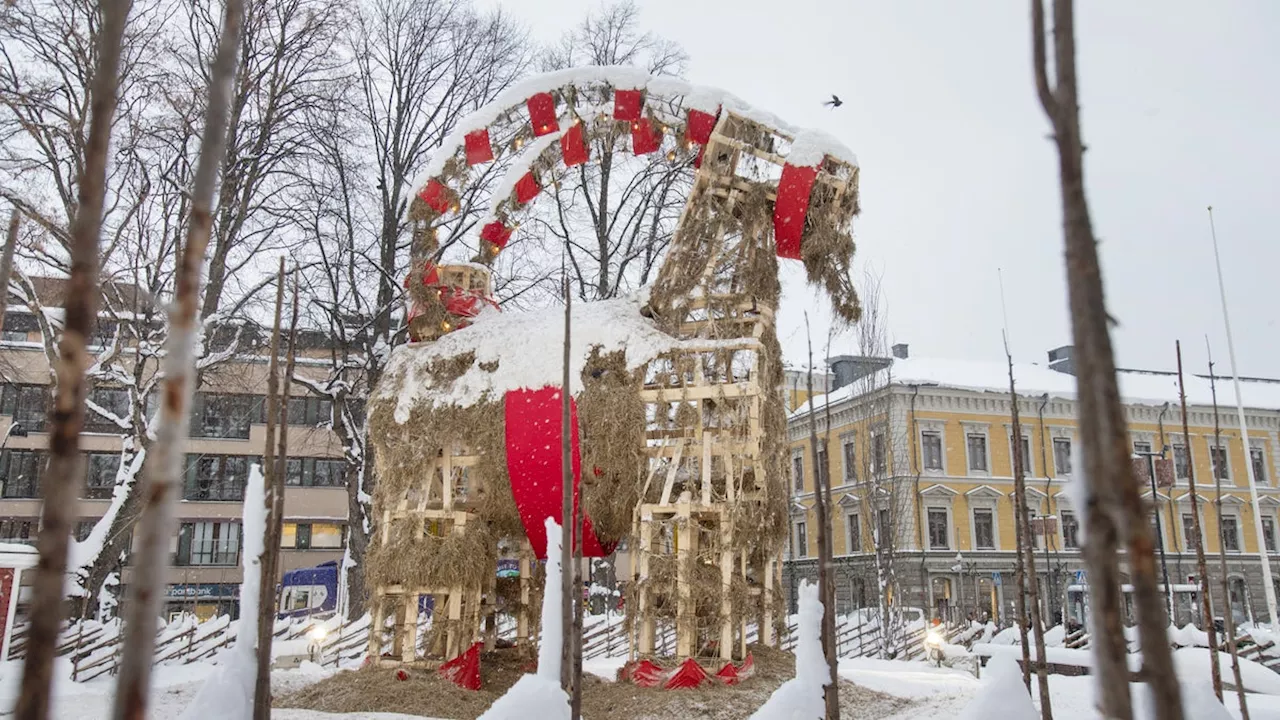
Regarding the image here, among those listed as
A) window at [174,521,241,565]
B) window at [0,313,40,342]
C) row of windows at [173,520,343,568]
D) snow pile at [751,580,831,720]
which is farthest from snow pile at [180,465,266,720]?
window at [0,313,40,342]

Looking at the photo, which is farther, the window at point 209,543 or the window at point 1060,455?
the window at point 1060,455

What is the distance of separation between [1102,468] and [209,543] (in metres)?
39.1

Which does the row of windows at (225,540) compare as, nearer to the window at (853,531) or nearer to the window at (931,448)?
the window at (853,531)

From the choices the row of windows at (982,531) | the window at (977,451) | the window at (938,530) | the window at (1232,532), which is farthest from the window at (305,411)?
the window at (1232,532)

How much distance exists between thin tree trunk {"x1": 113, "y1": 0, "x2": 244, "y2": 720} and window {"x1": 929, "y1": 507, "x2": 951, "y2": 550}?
114 ft

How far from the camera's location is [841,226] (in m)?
10.1

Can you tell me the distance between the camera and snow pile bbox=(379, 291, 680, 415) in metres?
9.80

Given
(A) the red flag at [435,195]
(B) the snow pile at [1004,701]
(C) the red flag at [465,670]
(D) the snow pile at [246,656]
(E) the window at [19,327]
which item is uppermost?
(E) the window at [19,327]

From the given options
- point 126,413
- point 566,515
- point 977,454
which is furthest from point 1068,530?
point 566,515

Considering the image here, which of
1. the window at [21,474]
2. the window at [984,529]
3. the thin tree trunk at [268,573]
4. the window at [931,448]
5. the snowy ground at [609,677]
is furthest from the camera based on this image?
the window at [931,448]

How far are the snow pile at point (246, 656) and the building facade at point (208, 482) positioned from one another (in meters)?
27.9

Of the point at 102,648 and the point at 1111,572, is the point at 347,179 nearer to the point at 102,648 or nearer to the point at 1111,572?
the point at 102,648

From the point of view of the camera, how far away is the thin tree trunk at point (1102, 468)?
1.85 metres

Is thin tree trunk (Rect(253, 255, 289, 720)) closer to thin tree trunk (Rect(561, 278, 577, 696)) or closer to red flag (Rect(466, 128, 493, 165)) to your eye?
thin tree trunk (Rect(561, 278, 577, 696))
